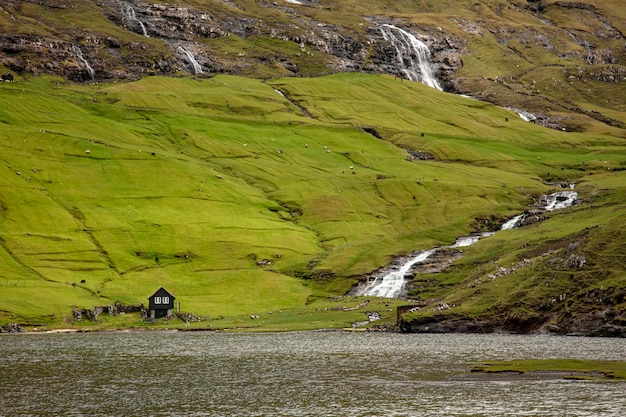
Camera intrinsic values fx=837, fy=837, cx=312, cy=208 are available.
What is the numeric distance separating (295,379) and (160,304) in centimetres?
7701

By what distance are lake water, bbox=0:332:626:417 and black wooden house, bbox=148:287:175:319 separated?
27903mm

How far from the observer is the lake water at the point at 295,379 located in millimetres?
62281

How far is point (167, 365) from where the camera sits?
90.2 m

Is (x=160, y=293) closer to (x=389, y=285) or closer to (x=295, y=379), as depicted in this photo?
(x=389, y=285)

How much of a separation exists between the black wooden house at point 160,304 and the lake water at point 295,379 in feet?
91.5

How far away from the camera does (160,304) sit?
15038 cm

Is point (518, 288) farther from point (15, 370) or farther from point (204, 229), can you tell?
point (204, 229)

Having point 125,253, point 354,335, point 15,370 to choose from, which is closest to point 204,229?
point 125,253

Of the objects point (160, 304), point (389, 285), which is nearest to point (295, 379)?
point (160, 304)

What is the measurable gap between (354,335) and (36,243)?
82141 mm

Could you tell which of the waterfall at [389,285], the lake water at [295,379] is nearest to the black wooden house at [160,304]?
the lake water at [295,379]

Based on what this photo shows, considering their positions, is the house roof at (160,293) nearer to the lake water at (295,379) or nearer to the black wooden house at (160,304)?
the black wooden house at (160,304)

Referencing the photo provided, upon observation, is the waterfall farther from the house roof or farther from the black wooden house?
the house roof

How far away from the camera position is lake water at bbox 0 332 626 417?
62.3 m
